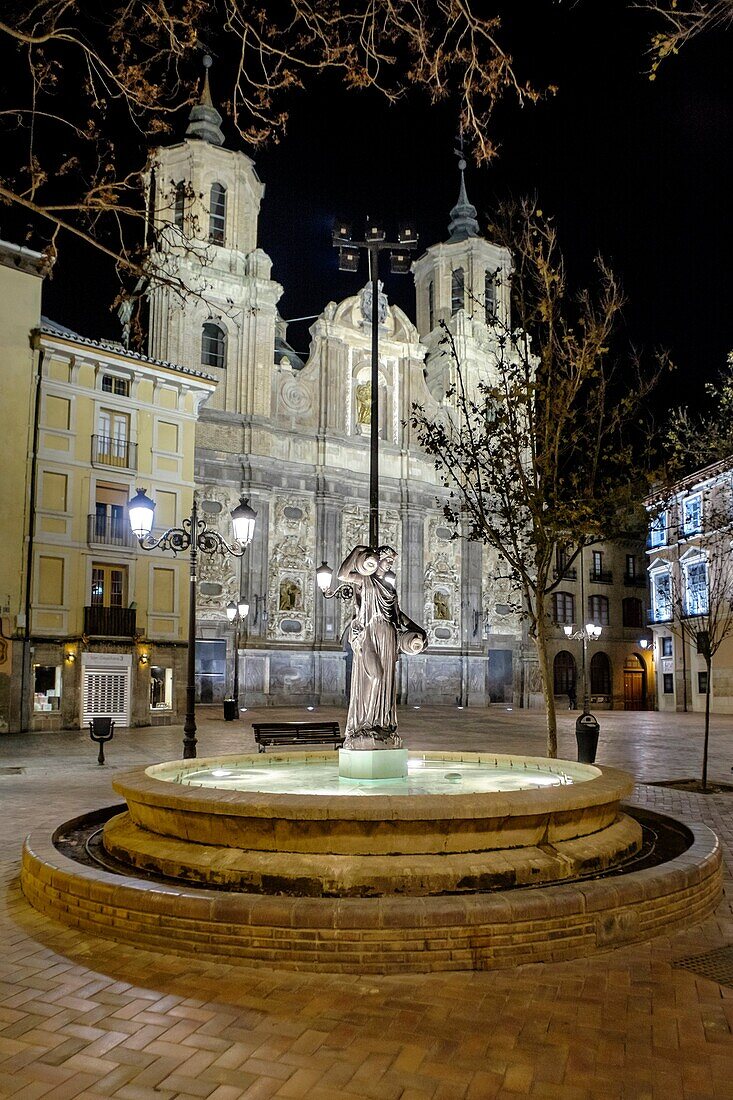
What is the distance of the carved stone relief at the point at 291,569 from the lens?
37.6 metres

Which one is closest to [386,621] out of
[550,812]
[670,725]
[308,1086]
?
[550,812]

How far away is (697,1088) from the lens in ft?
11.6

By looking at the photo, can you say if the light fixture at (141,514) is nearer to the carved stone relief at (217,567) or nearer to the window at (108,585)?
the window at (108,585)

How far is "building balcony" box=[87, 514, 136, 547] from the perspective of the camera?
88.1ft

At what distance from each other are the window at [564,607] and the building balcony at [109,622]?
95.1ft

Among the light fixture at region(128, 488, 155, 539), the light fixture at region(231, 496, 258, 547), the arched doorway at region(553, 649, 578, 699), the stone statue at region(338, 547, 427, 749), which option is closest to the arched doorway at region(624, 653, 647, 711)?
the arched doorway at region(553, 649, 578, 699)

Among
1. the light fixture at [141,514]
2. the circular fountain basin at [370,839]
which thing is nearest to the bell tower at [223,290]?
the light fixture at [141,514]

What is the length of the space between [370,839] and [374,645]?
2.72 metres

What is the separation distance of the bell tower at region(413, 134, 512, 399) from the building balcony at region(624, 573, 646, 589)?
688 inches

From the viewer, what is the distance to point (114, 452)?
27797 millimetres

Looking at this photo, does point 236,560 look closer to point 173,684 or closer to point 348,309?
point 173,684

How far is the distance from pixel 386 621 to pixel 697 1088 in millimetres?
5200

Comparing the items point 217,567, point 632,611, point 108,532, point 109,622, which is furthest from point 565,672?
point 108,532

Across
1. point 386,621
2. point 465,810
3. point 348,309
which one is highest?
point 348,309
